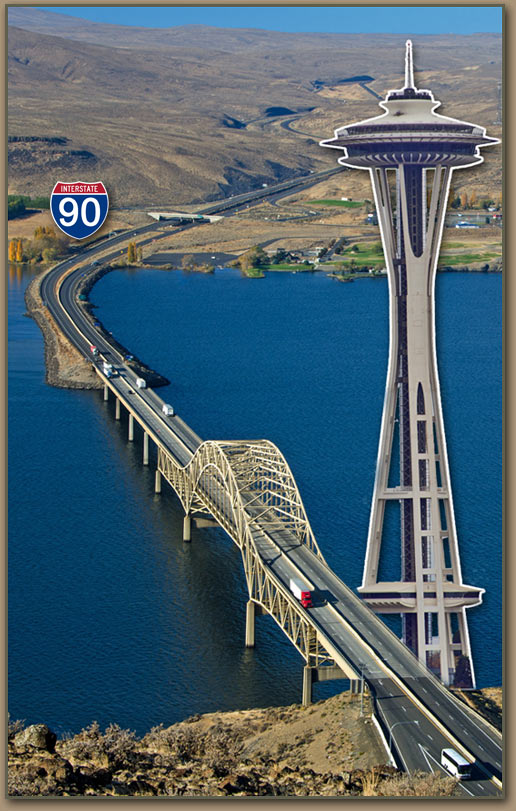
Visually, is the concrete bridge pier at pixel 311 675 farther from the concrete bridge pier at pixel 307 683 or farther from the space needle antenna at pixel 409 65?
the space needle antenna at pixel 409 65

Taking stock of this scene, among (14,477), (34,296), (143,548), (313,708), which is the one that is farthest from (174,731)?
(34,296)

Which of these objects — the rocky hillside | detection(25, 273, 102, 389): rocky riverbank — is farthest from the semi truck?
detection(25, 273, 102, 389): rocky riverbank

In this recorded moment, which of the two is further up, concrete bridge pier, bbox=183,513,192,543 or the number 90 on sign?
the number 90 on sign

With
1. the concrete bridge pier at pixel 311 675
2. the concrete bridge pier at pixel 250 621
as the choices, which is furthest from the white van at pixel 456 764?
the concrete bridge pier at pixel 250 621

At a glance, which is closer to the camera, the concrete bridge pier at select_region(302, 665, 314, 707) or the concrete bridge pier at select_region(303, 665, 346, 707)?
the concrete bridge pier at select_region(303, 665, 346, 707)

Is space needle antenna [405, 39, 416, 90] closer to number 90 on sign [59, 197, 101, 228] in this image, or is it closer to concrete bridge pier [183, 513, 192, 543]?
number 90 on sign [59, 197, 101, 228]
